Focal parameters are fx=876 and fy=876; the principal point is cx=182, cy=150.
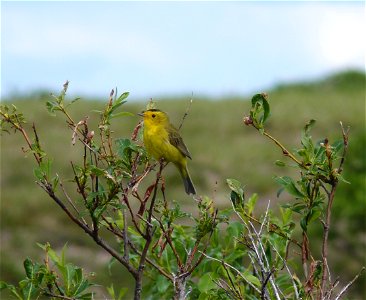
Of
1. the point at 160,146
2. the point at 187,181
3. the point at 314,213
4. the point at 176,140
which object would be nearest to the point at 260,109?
the point at 314,213

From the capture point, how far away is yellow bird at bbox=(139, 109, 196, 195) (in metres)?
4.01

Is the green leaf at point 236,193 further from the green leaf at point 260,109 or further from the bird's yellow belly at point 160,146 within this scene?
the bird's yellow belly at point 160,146

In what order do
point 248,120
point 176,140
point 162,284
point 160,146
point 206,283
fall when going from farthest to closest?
point 176,140, point 160,146, point 162,284, point 206,283, point 248,120

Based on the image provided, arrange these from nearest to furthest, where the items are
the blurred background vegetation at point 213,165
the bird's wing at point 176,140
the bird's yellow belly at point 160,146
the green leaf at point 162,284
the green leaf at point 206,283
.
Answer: the green leaf at point 206,283
the green leaf at point 162,284
the bird's yellow belly at point 160,146
the bird's wing at point 176,140
the blurred background vegetation at point 213,165

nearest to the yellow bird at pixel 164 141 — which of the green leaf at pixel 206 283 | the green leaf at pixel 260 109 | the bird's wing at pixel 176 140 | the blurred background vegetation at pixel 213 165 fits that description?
the bird's wing at pixel 176 140

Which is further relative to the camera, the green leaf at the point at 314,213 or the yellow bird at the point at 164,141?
the yellow bird at the point at 164,141

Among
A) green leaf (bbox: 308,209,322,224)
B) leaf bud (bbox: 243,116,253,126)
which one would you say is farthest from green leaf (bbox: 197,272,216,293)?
leaf bud (bbox: 243,116,253,126)

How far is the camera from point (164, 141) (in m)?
Result: 4.18

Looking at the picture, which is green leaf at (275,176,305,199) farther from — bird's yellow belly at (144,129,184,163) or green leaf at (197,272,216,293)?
bird's yellow belly at (144,129,184,163)

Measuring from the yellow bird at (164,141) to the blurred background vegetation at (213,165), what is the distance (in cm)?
418

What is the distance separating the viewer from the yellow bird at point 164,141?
4.01 meters

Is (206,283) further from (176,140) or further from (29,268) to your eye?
(176,140)

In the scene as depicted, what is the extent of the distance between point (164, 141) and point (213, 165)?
979 cm

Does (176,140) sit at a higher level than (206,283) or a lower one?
higher
